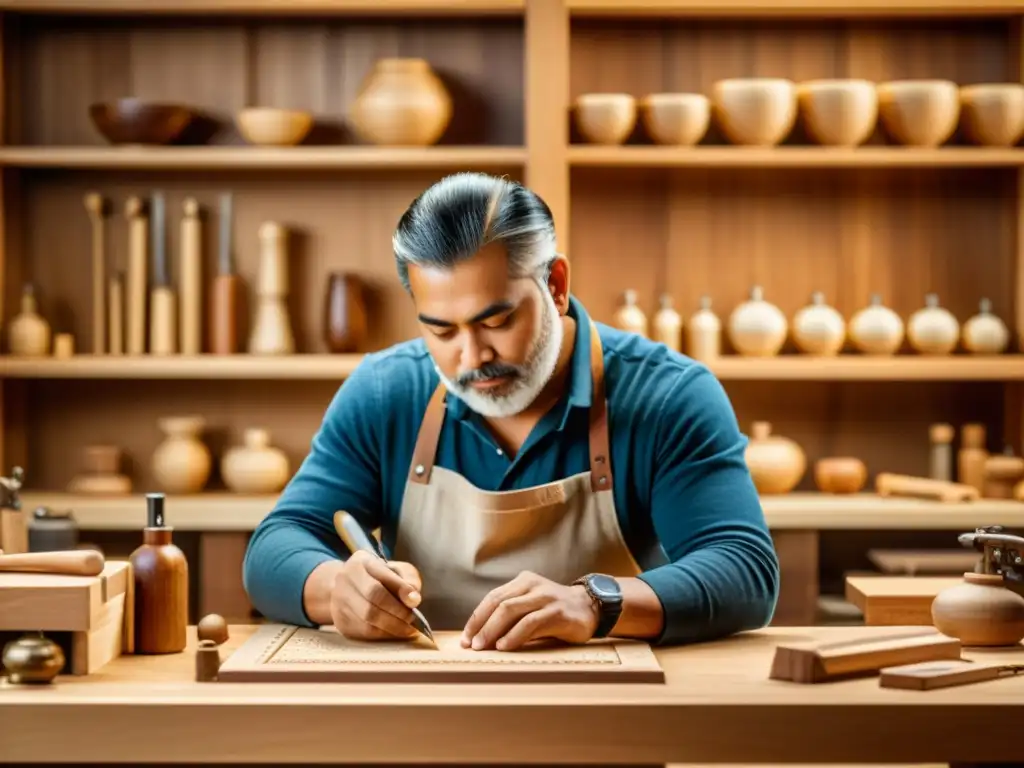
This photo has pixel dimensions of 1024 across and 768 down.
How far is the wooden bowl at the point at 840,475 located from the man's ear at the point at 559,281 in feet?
6.69

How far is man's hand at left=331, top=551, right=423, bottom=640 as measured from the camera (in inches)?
74.9

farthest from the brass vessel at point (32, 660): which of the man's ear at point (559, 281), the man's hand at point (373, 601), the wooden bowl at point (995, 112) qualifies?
the wooden bowl at point (995, 112)

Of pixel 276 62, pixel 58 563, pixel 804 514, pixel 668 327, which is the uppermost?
pixel 276 62

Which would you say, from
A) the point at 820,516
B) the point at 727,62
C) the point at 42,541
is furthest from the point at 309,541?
the point at 727,62

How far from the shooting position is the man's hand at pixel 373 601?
1.90 meters

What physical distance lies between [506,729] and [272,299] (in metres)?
2.83

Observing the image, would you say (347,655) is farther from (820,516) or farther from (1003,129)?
(1003,129)

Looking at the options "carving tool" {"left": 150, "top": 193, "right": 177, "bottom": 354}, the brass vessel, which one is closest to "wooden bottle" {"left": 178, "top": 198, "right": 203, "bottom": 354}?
"carving tool" {"left": 150, "top": 193, "right": 177, "bottom": 354}

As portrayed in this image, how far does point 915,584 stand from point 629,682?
757mm

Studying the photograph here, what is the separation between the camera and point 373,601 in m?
1.90

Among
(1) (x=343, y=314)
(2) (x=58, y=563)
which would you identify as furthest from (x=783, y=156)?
(2) (x=58, y=563)

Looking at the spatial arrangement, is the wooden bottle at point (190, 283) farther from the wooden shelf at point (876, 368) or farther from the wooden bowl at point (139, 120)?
the wooden shelf at point (876, 368)

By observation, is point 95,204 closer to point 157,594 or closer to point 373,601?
point 157,594

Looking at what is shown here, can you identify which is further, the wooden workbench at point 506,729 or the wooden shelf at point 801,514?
the wooden shelf at point 801,514
